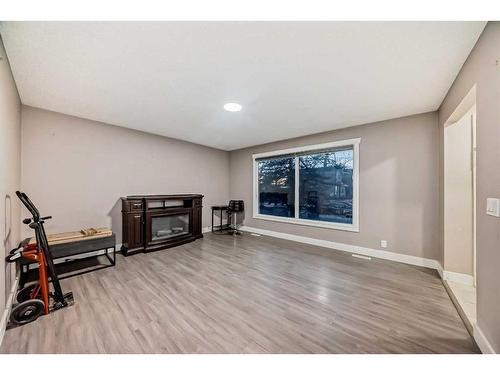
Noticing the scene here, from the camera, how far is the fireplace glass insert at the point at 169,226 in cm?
402

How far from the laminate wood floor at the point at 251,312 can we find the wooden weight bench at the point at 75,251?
308 mm


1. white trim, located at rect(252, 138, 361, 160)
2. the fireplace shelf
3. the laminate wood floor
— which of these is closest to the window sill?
the laminate wood floor

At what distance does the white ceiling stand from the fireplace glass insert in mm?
2018

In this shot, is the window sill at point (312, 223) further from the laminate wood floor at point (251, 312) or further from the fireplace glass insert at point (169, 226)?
the fireplace glass insert at point (169, 226)

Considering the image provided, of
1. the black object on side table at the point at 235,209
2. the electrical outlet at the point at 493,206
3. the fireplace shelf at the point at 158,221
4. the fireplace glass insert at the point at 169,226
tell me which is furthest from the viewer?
Result: the black object on side table at the point at 235,209

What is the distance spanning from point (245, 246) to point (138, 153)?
2.91m

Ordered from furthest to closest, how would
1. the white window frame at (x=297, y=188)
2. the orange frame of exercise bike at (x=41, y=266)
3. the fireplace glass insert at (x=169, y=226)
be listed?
the fireplace glass insert at (x=169, y=226), the white window frame at (x=297, y=188), the orange frame of exercise bike at (x=41, y=266)

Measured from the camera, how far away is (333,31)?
1466mm

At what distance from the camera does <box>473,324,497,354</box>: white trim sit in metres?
1.39

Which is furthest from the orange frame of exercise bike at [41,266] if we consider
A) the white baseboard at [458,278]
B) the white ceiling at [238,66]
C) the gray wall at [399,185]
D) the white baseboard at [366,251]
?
the white baseboard at [458,278]

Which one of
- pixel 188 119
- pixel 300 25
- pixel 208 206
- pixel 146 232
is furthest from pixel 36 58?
pixel 208 206

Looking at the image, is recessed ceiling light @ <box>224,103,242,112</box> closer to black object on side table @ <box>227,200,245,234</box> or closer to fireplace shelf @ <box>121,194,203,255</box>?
fireplace shelf @ <box>121,194,203,255</box>

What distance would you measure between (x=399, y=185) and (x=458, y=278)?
56.3 inches
